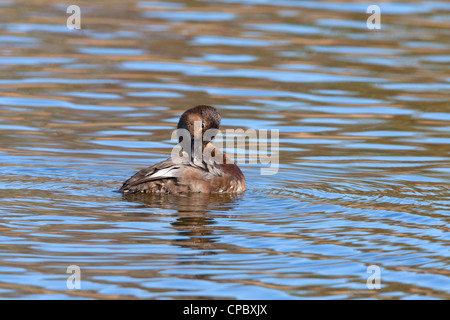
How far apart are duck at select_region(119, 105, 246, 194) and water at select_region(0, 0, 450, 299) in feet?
0.47

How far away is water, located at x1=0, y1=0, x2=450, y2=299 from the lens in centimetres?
721

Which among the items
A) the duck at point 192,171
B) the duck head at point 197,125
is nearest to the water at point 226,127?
the duck at point 192,171

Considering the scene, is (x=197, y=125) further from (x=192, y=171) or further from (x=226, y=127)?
(x=226, y=127)

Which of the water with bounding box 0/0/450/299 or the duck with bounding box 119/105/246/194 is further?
the duck with bounding box 119/105/246/194

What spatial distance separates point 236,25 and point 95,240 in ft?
42.6

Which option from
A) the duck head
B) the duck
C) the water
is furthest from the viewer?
the duck head

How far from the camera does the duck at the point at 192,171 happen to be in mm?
9547

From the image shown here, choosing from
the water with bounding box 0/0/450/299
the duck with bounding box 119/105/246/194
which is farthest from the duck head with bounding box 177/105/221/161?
the water with bounding box 0/0/450/299

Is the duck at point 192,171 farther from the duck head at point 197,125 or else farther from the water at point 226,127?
the water at point 226,127

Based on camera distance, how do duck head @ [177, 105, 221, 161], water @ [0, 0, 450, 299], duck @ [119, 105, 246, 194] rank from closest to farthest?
water @ [0, 0, 450, 299] → duck @ [119, 105, 246, 194] → duck head @ [177, 105, 221, 161]

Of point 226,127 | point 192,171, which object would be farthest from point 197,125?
point 226,127

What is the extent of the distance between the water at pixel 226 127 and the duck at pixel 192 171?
0.14 m

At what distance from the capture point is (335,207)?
9.27 meters

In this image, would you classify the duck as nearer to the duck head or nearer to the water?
the duck head
